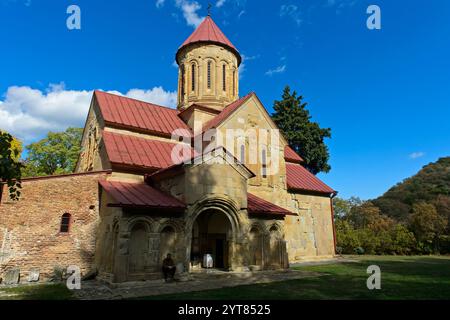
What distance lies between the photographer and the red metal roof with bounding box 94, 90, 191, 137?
15.4 m

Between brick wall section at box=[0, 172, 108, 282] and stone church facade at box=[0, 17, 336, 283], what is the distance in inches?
1.3

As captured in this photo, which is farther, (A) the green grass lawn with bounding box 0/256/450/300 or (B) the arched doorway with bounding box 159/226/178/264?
(B) the arched doorway with bounding box 159/226/178/264

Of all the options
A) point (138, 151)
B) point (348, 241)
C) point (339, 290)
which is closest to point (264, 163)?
point (138, 151)

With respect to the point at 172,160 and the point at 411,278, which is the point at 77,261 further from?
the point at 411,278

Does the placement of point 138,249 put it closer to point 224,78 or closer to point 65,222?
point 65,222

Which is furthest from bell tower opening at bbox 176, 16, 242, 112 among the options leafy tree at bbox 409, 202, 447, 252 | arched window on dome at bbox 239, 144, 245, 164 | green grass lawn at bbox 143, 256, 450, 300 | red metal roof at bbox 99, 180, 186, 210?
leafy tree at bbox 409, 202, 447, 252

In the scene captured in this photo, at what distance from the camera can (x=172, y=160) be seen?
48.8 feet

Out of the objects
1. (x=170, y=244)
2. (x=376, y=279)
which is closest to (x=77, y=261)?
(x=170, y=244)

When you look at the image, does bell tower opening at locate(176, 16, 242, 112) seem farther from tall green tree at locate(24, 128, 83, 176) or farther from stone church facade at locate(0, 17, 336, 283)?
tall green tree at locate(24, 128, 83, 176)

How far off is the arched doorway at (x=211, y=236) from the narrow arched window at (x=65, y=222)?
4.81m

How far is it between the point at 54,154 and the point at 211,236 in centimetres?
2234

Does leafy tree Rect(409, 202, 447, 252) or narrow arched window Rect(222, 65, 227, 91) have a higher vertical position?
narrow arched window Rect(222, 65, 227, 91)

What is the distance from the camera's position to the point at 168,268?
393 inches
